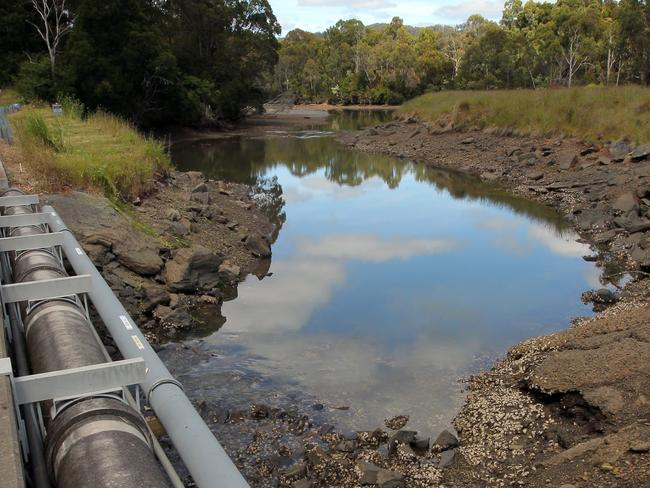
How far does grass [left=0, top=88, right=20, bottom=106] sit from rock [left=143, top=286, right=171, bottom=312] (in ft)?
71.4

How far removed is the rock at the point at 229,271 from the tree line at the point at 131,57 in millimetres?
20043

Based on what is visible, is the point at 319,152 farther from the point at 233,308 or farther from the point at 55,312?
the point at 55,312

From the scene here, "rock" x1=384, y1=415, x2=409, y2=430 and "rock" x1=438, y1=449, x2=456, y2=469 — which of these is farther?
"rock" x1=384, y1=415, x2=409, y2=430

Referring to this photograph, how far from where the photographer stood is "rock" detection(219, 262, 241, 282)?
1262 centimetres

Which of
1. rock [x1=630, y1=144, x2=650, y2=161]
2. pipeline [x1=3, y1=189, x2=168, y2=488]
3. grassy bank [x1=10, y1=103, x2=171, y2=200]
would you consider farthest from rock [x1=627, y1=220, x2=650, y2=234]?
pipeline [x1=3, y1=189, x2=168, y2=488]

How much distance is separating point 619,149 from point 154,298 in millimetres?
19979

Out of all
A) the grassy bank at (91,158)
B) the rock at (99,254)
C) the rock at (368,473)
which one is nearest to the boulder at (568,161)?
the grassy bank at (91,158)

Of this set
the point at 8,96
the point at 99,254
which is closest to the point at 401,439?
the point at 99,254

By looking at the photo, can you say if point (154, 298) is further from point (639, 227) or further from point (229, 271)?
point (639, 227)

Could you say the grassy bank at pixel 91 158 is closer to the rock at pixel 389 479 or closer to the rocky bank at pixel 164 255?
the rocky bank at pixel 164 255

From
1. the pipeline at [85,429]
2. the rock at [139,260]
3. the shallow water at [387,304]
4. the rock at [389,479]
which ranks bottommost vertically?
the shallow water at [387,304]

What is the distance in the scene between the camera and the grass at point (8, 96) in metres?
28.5

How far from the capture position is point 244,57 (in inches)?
2057

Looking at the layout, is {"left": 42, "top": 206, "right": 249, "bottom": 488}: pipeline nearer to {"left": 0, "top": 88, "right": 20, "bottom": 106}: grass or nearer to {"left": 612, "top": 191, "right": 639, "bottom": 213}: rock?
{"left": 612, "top": 191, "right": 639, "bottom": 213}: rock
